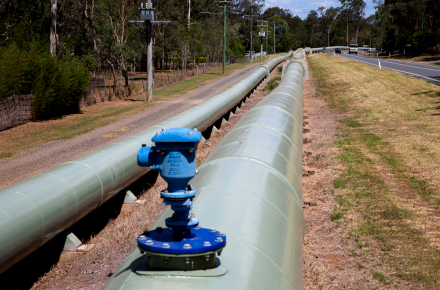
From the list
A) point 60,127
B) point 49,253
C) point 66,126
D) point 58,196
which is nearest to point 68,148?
point 60,127

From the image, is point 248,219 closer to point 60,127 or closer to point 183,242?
point 183,242

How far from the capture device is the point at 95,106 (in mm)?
26641

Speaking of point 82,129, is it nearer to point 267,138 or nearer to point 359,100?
point 267,138

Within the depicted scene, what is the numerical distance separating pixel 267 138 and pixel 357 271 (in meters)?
2.59

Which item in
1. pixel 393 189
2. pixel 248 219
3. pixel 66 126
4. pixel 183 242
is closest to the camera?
pixel 183 242

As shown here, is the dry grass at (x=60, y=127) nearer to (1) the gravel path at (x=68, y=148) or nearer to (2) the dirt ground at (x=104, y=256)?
(1) the gravel path at (x=68, y=148)

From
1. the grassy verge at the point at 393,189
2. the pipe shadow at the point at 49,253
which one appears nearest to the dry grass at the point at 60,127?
the pipe shadow at the point at 49,253

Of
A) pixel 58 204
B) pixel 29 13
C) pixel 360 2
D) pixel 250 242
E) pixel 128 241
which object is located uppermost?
pixel 360 2

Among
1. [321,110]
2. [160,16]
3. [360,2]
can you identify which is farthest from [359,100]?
[360,2]

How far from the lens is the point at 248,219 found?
3.96 meters

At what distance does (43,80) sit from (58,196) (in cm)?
1554

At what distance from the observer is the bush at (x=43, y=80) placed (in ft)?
62.5

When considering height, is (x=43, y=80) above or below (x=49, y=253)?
above

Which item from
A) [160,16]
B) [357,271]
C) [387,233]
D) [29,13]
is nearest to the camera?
[357,271]
